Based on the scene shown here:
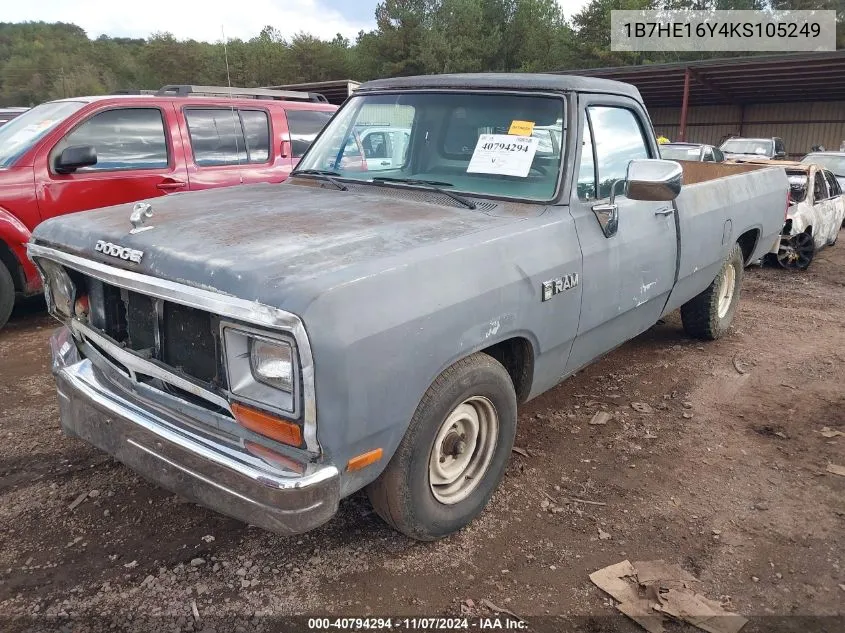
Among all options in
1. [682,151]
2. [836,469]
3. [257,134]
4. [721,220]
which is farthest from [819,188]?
[257,134]

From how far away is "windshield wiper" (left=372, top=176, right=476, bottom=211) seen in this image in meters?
3.07

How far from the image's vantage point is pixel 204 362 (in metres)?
2.30

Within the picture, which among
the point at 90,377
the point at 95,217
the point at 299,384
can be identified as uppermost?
the point at 95,217

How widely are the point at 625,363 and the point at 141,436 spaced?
12.0 feet

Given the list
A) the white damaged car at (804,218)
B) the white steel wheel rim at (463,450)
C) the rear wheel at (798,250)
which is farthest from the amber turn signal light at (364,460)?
the rear wheel at (798,250)

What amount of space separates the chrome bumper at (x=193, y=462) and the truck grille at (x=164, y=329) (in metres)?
0.18

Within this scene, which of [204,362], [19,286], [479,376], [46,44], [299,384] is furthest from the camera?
[46,44]

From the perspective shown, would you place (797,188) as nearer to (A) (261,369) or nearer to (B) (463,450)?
(B) (463,450)

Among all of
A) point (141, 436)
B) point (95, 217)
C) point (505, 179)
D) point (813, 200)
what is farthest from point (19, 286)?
point (813, 200)

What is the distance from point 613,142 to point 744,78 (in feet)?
73.0

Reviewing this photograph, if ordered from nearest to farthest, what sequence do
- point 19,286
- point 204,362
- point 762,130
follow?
point 204,362, point 19,286, point 762,130

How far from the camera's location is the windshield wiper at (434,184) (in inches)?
121

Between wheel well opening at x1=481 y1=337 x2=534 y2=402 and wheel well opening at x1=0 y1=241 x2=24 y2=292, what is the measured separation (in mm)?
4312

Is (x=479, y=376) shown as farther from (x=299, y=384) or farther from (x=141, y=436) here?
(x=141, y=436)
